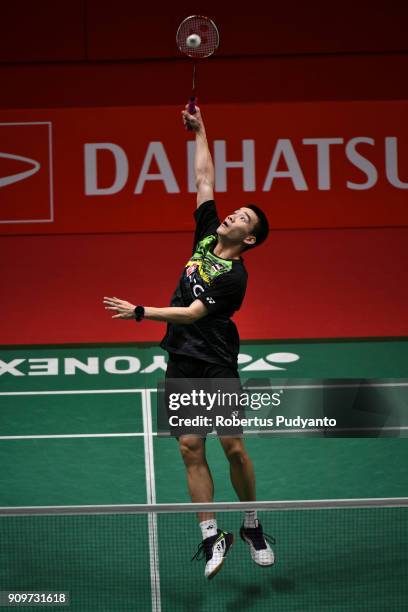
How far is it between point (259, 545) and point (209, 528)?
26cm

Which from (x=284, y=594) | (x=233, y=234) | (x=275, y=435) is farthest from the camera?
(x=275, y=435)

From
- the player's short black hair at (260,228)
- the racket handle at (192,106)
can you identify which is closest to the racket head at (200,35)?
the racket handle at (192,106)

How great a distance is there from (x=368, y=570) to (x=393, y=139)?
5.07 m

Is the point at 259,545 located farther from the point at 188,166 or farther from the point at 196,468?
the point at 188,166

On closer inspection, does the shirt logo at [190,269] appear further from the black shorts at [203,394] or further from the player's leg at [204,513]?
the player's leg at [204,513]

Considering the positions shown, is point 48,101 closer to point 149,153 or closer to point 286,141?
point 149,153

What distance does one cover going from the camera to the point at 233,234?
17.1 feet

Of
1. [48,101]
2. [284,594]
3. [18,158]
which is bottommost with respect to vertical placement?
[284,594]

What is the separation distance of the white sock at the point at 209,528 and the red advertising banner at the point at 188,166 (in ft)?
14.7

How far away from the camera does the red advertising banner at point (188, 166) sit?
8961 mm

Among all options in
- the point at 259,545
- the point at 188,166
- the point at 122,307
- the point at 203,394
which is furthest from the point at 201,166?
the point at 188,166

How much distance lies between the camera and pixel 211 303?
511cm

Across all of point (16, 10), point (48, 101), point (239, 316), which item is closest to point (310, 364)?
point (239, 316)

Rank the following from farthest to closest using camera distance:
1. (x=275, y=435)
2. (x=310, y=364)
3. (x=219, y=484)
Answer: (x=310, y=364) → (x=275, y=435) → (x=219, y=484)
